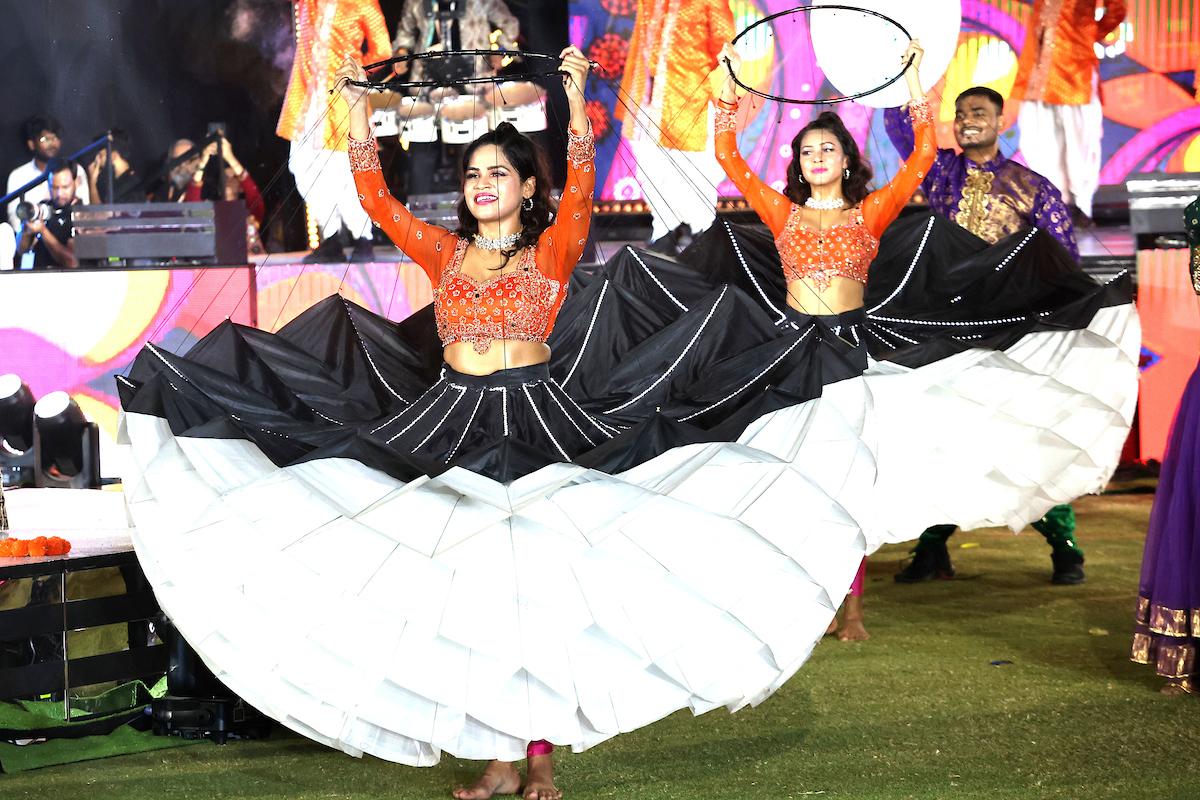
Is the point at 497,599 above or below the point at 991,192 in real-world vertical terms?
below

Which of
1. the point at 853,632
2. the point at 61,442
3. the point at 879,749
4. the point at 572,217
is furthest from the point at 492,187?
the point at 61,442

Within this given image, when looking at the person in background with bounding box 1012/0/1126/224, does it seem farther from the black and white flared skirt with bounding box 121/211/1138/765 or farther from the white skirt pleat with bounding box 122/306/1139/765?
the white skirt pleat with bounding box 122/306/1139/765

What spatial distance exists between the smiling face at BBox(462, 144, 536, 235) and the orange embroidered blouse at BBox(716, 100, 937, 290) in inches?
51.9

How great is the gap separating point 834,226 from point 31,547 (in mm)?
2826

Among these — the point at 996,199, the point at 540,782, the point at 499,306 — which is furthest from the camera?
the point at 996,199

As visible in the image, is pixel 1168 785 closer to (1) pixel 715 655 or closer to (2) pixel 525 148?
(1) pixel 715 655

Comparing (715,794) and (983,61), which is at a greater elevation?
(983,61)

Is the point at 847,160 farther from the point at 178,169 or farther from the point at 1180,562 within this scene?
the point at 178,169

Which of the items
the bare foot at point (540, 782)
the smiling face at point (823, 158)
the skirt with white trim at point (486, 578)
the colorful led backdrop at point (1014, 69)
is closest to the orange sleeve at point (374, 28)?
the colorful led backdrop at point (1014, 69)

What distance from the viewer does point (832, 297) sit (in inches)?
193

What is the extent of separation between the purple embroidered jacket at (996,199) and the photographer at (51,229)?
4.57 meters

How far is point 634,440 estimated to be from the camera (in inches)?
126

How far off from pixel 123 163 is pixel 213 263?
1.34m

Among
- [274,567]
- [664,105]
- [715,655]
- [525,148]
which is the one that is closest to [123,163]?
[664,105]
